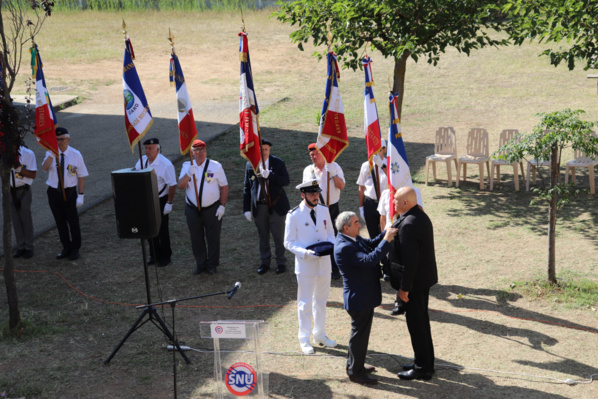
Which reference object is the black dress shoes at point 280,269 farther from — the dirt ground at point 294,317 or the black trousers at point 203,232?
the black trousers at point 203,232

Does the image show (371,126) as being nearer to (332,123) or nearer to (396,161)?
(332,123)

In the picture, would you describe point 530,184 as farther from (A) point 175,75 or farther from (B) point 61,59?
(B) point 61,59

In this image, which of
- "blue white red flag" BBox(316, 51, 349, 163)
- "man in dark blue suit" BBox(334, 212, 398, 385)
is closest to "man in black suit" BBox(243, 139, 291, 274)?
"blue white red flag" BBox(316, 51, 349, 163)

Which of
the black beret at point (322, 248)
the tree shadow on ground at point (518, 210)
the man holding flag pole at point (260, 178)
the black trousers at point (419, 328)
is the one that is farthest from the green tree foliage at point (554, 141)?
the man holding flag pole at point (260, 178)

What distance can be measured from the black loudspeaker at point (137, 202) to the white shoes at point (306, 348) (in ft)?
6.91

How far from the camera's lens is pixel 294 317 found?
8133mm

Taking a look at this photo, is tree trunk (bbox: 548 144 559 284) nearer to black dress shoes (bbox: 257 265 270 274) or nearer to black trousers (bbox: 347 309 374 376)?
black trousers (bbox: 347 309 374 376)

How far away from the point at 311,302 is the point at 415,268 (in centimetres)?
145

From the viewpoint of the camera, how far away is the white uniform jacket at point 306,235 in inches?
283

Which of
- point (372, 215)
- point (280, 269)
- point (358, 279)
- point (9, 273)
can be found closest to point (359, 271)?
point (358, 279)

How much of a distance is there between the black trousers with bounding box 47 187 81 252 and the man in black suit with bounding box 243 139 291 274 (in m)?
2.86

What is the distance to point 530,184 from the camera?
43.9 feet

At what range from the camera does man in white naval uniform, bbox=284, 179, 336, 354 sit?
7188 mm

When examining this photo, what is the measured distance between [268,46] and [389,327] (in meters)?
24.2
